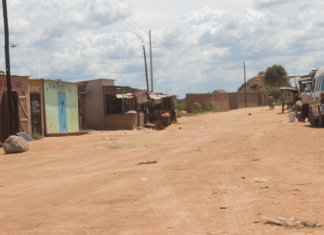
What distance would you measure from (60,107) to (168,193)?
50.5 ft

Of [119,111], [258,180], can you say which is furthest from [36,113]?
[258,180]

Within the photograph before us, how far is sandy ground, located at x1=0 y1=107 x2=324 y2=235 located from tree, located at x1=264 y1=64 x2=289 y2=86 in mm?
71905

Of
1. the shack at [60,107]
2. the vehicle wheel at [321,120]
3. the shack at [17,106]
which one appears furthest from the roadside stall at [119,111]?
the vehicle wheel at [321,120]

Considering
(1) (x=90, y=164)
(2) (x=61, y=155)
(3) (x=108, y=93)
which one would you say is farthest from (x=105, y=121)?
(1) (x=90, y=164)

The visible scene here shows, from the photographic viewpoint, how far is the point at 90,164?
957cm

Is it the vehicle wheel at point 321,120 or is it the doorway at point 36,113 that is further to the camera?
the doorway at point 36,113

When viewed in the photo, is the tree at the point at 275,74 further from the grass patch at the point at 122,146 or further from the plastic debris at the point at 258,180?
the plastic debris at the point at 258,180

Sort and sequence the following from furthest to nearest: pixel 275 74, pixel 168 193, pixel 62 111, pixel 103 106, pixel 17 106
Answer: pixel 275 74 → pixel 103 106 → pixel 62 111 → pixel 17 106 → pixel 168 193

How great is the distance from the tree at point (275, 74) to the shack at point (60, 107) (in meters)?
65.0

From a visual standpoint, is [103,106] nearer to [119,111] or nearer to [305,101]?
[119,111]

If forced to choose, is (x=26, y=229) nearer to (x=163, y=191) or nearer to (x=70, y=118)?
(x=163, y=191)

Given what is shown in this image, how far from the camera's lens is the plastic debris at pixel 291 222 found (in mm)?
3633

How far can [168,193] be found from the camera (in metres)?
5.64

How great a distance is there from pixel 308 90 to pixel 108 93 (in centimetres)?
1264
